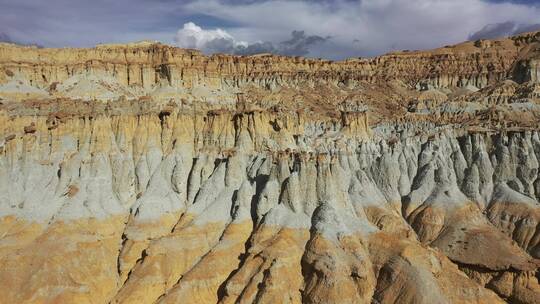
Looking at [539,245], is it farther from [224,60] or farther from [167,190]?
[224,60]

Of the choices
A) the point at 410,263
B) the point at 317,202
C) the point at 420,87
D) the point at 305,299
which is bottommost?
the point at 305,299

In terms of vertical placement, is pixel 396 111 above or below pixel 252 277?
above

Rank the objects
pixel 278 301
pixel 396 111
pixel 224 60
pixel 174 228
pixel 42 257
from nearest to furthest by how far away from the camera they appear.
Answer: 1. pixel 278 301
2. pixel 42 257
3. pixel 174 228
4. pixel 396 111
5. pixel 224 60

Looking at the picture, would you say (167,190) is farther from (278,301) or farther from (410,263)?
(410,263)

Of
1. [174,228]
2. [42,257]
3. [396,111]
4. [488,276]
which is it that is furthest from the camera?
[396,111]

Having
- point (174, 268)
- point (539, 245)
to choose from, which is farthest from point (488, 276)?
point (174, 268)

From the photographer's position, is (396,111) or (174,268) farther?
(396,111)
